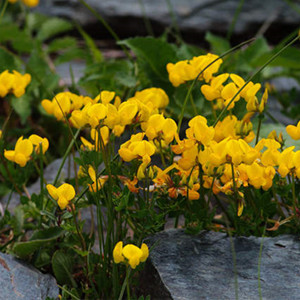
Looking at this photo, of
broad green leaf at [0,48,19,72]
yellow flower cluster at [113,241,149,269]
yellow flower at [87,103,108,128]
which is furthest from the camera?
broad green leaf at [0,48,19,72]

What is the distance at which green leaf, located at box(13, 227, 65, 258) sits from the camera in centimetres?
153

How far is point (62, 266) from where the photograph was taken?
1586 millimetres

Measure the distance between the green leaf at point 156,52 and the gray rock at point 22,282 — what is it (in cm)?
112

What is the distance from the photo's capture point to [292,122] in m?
2.60

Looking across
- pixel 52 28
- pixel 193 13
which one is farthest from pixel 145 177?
pixel 193 13

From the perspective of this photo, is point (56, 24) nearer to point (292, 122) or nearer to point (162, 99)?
point (292, 122)

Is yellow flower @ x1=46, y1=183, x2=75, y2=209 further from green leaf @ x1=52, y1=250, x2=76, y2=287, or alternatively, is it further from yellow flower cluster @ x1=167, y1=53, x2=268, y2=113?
yellow flower cluster @ x1=167, y1=53, x2=268, y2=113

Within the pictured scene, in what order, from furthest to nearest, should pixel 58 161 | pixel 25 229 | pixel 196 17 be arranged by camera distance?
pixel 196 17
pixel 58 161
pixel 25 229

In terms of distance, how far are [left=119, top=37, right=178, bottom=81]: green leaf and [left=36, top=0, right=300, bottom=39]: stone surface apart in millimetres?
1703

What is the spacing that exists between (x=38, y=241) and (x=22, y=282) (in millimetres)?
121

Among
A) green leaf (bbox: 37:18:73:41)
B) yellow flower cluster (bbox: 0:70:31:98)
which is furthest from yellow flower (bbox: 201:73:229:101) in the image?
green leaf (bbox: 37:18:73:41)

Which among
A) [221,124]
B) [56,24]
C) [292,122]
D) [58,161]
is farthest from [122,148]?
[56,24]

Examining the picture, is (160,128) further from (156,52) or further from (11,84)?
(156,52)

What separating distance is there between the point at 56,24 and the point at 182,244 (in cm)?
229
